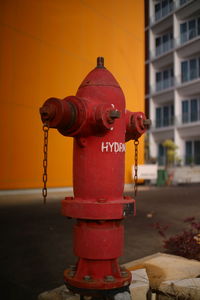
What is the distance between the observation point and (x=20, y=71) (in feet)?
41.7

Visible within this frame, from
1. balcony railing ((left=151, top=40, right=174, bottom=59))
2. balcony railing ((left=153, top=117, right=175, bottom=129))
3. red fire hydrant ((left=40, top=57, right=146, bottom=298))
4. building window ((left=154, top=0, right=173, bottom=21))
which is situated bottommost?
red fire hydrant ((left=40, top=57, right=146, bottom=298))

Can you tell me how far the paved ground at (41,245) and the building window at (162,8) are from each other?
25771mm

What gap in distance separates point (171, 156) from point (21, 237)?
22.2 metres

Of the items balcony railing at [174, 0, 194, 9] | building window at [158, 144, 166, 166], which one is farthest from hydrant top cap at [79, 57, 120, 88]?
building window at [158, 144, 166, 166]

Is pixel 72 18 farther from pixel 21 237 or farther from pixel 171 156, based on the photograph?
pixel 171 156

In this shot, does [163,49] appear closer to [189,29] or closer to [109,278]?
[189,29]

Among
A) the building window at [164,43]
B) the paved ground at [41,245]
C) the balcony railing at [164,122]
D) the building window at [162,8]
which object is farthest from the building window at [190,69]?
the paved ground at [41,245]

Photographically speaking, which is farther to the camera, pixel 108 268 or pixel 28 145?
pixel 28 145

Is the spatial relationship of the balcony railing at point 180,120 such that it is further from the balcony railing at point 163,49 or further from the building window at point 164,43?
the building window at point 164,43

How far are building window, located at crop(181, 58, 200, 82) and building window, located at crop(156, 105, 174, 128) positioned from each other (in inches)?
124

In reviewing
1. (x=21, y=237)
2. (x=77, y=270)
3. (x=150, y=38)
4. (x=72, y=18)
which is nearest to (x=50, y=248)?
(x=21, y=237)

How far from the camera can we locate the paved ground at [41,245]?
3186mm

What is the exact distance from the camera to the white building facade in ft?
90.0

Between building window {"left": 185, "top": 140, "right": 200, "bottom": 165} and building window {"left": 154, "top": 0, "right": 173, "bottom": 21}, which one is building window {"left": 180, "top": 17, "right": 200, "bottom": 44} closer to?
building window {"left": 154, "top": 0, "right": 173, "bottom": 21}
